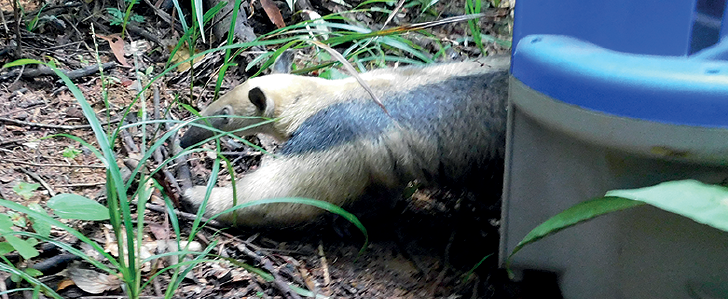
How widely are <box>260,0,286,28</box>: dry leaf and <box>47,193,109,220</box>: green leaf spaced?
2.58 m

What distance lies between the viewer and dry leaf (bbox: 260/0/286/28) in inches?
182

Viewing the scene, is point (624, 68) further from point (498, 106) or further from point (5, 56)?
point (5, 56)

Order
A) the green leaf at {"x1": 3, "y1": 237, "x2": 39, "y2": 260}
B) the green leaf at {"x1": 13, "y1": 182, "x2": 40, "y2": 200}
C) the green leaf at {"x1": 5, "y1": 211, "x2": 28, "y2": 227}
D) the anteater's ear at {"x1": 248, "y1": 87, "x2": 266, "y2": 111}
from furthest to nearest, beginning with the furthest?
the anteater's ear at {"x1": 248, "y1": 87, "x2": 266, "y2": 111}
the green leaf at {"x1": 13, "y1": 182, "x2": 40, "y2": 200}
the green leaf at {"x1": 5, "y1": 211, "x2": 28, "y2": 227}
the green leaf at {"x1": 3, "y1": 237, "x2": 39, "y2": 260}

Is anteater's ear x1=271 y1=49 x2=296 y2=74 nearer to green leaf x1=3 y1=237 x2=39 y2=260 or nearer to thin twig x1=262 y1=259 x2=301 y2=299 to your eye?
thin twig x1=262 y1=259 x2=301 y2=299

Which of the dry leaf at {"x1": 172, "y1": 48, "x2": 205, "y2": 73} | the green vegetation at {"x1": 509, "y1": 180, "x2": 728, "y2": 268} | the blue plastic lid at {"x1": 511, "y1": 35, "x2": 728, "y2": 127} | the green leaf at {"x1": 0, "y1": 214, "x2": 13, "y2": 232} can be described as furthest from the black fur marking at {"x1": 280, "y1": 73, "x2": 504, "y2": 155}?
Result: the dry leaf at {"x1": 172, "y1": 48, "x2": 205, "y2": 73}

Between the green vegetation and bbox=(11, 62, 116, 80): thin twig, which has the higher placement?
the green vegetation

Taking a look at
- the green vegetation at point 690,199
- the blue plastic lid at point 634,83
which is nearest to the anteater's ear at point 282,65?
the blue plastic lid at point 634,83

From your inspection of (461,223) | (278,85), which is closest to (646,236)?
(461,223)

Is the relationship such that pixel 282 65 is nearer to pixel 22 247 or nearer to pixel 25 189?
pixel 25 189

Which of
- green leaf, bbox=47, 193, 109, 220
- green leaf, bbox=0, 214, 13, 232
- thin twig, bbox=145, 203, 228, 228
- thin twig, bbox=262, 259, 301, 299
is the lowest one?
thin twig, bbox=262, 259, 301, 299

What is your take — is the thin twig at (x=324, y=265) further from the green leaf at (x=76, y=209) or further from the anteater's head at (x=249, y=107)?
the green leaf at (x=76, y=209)

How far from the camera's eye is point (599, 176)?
6.14 feet

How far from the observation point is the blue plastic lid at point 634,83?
1.45 m

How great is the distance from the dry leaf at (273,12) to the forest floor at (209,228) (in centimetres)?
51
